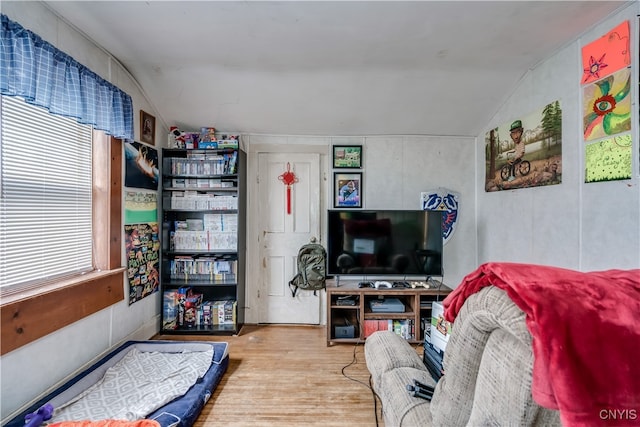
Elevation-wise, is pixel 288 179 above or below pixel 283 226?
above

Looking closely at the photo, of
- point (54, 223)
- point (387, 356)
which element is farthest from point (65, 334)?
point (387, 356)

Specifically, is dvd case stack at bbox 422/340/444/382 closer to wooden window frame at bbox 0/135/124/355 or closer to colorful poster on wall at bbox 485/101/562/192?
colorful poster on wall at bbox 485/101/562/192

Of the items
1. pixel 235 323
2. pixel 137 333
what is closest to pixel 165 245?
pixel 137 333

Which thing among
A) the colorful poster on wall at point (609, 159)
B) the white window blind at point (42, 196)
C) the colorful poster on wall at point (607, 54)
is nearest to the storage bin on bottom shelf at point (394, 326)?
the colorful poster on wall at point (609, 159)

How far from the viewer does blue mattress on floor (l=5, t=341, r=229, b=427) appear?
1460mm

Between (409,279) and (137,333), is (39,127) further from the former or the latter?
(409,279)

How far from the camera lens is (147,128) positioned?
249 centimetres

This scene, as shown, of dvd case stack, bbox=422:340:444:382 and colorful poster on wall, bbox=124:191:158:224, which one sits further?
colorful poster on wall, bbox=124:191:158:224

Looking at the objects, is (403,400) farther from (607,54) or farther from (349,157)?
(349,157)

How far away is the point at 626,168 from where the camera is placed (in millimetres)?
1400

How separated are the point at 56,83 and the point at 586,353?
249 cm

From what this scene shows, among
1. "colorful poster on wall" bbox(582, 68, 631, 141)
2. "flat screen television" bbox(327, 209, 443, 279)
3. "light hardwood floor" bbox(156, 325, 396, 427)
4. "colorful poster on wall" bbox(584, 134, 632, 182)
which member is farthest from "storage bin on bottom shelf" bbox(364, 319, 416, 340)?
"colorful poster on wall" bbox(582, 68, 631, 141)

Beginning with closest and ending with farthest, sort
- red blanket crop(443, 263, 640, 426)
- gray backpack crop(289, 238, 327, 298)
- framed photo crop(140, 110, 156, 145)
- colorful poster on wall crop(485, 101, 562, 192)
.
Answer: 1. red blanket crop(443, 263, 640, 426)
2. colorful poster on wall crop(485, 101, 562, 192)
3. framed photo crop(140, 110, 156, 145)
4. gray backpack crop(289, 238, 327, 298)

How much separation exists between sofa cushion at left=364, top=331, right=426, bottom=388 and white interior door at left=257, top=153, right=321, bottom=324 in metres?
1.72
